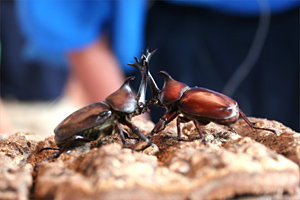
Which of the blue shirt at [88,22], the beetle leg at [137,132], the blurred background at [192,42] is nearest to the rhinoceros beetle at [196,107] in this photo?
the beetle leg at [137,132]

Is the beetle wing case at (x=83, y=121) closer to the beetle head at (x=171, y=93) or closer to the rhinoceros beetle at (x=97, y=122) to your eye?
the rhinoceros beetle at (x=97, y=122)

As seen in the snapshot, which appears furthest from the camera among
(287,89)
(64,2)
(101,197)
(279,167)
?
(287,89)

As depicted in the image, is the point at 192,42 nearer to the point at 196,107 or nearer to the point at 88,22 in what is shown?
the point at 88,22

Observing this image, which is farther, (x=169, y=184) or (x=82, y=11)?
(x=82, y=11)

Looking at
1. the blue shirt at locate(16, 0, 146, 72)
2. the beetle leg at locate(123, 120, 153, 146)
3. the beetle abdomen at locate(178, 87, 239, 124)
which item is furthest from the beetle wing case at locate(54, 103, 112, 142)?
the blue shirt at locate(16, 0, 146, 72)

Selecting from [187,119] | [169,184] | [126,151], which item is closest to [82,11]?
[187,119]

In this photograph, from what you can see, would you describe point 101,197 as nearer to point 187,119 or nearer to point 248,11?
point 187,119

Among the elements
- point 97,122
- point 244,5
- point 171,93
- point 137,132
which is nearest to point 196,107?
point 171,93
